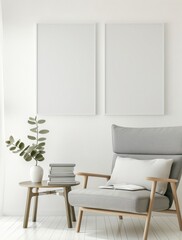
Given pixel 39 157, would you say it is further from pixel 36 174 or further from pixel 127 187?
pixel 127 187

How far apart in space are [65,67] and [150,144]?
4.46ft

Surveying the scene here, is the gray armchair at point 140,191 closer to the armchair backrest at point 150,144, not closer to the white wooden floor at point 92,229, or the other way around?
the armchair backrest at point 150,144

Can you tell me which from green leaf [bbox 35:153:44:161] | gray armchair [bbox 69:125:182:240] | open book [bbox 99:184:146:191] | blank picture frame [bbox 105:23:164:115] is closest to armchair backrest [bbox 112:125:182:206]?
gray armchair [bbox 69:125:182:240]

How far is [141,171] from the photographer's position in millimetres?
4785

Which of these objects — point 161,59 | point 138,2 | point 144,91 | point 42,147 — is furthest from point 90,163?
point 138,2

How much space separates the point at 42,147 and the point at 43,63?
1.00 metres

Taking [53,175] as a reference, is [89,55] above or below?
above

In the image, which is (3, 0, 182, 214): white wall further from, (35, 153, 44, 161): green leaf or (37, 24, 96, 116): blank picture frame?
(35, 153, 44, 161): green leaf

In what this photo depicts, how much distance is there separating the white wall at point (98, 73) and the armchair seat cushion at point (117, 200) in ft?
3.74

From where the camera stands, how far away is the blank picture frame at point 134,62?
5617 mm

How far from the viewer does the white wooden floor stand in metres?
4.48

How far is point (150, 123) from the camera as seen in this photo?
5625mm

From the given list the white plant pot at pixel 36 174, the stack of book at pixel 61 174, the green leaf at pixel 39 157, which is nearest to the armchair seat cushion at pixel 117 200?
the stack of book at pixel 61 174

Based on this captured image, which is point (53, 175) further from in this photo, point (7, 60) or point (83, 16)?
point (83, 16)
